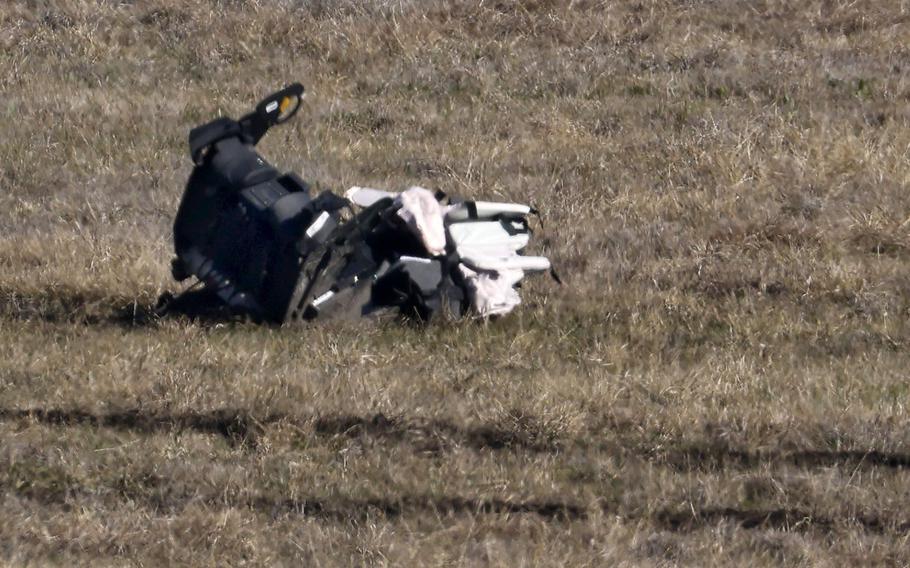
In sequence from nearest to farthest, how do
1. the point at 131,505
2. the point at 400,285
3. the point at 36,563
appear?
the point at 36,563
the point at 131,505
the point at 400,285

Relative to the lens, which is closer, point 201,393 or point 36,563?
point 36,563

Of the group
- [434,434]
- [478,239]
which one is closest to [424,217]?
[478,239]

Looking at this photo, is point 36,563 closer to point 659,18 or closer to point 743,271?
point 743,271

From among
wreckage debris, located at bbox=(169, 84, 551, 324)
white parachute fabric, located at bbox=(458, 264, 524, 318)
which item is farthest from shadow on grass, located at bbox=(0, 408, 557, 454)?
white parachute fabric, located at bbox=(458, 264, 524, 318)

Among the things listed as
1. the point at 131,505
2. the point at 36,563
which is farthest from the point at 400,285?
the point at 36,563

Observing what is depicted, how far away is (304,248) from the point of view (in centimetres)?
734

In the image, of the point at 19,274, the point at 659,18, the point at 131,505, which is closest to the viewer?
the point at 131,505

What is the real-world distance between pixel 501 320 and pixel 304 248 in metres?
1.32

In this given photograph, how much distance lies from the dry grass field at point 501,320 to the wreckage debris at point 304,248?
166 mm

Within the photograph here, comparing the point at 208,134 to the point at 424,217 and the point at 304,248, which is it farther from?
the point at 424,217

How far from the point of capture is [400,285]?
792 centimetres

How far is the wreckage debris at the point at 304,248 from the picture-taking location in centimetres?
749

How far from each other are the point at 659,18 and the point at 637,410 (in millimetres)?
8614

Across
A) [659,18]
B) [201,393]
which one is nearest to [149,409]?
[201,393]
